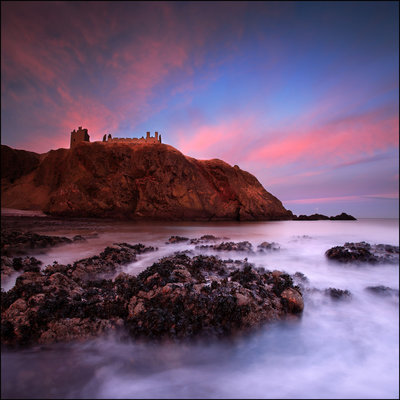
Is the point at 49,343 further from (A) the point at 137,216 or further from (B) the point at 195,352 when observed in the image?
(A) the point at 137,216

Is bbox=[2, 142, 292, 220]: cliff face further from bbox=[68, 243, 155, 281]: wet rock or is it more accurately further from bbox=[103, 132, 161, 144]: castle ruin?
bbox=[68, 243, 155, 281]: wet rock

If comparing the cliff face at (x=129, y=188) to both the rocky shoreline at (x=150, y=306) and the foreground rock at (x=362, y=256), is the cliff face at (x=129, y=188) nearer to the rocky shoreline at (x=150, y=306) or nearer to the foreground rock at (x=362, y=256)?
the foreground rock at (x=362, y=256)

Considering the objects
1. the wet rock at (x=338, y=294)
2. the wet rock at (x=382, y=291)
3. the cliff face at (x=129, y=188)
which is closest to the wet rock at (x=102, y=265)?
the wet rock at (x=338, y=294)

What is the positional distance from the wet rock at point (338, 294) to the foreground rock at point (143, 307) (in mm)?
802

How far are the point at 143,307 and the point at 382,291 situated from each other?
4.02m

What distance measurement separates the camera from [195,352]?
7.16 feet

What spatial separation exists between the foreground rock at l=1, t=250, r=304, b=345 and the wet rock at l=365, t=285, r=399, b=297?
1.63 m

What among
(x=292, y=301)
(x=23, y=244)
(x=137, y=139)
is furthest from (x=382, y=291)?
(x=137, y=139)

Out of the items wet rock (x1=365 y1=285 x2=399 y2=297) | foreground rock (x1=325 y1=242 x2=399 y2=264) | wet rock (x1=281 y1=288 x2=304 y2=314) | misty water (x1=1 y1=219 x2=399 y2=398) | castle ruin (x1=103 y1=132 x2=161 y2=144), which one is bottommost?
misty water (x1=1 y1=219 x2=399 y2=398)

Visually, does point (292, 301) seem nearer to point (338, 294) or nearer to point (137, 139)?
point (338, 294)

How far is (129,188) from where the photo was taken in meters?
29.0

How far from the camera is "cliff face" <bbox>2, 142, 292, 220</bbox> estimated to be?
28.0 m

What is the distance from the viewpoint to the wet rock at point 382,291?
12.2ft

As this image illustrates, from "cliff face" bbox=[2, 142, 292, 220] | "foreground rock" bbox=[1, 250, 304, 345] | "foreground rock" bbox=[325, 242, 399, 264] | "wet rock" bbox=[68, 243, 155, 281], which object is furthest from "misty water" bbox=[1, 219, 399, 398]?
"cliff face" bbox=[2, 142, 292, 220]
